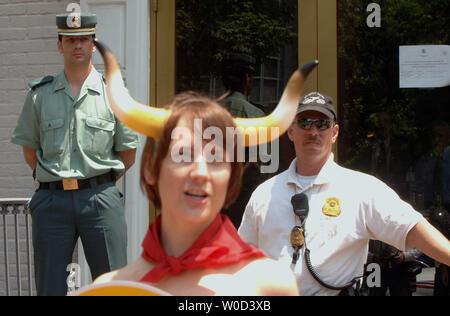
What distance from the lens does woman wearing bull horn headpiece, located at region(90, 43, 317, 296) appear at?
4.85 feet

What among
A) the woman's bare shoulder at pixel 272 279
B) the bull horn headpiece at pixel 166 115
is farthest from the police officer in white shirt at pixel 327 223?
the bull horn headpiece at pixel 166 115

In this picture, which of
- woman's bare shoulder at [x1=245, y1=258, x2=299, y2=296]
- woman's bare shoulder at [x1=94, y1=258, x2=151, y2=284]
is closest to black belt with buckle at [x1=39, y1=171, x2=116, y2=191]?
woman's bare shoulder at [x1=94, y1=258, x2=151, y2=284]

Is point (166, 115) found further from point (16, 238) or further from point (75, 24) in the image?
point (16, 238)

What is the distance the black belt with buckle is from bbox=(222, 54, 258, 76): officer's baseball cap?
1.50 meters

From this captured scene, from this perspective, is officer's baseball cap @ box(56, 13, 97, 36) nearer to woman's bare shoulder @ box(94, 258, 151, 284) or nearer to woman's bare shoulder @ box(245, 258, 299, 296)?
woman's bare shoulder @ box(94, 258, 151, 284)

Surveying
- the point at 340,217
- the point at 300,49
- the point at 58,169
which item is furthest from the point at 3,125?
the point at 340,217

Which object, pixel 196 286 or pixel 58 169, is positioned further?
pixel 58 169

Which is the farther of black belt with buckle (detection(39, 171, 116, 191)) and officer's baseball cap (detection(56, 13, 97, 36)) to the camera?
officer's baseball cap (detection(56, 13, 97, 36))

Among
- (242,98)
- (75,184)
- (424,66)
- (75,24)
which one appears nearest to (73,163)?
(75,184)

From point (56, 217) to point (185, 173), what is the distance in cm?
201

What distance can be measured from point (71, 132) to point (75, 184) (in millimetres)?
307
